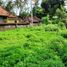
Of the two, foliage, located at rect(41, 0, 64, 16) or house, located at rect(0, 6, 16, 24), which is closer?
house, located at rect(0, 6, 16, 24)

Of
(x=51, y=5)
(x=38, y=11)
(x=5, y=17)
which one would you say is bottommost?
(x=38, y=11)

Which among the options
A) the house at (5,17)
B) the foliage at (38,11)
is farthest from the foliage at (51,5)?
the house at (5,17)

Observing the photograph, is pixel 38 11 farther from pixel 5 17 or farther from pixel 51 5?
pixel 5 17

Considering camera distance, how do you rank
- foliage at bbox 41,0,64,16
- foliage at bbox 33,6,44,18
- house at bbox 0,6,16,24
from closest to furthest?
house at bbox 0,6,16,24, foliage at bbox 41,0,64,16, foliage at bbox 33,6,44,18

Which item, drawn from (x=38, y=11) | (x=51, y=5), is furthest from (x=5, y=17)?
(x=38, y=11)

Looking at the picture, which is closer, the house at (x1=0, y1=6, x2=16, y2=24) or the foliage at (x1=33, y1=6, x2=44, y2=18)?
the house at (x1=0, y1=6, x2=16, y2=24)

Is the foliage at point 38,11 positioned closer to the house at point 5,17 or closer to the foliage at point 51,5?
the foliage at point 51,5

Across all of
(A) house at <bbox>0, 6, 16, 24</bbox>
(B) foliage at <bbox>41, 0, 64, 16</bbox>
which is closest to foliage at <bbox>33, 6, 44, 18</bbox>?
(B) foliage at <bbox>41, 0, 64, 16</bbox>

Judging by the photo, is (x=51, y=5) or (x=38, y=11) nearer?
(x=51, y=5)

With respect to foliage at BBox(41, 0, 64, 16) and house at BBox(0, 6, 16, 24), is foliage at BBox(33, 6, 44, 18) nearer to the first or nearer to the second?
foliage at BBox(41, 0, 64, 16)

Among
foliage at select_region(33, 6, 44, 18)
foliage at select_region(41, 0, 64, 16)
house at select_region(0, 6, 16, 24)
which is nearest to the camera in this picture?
house at select_region(0, 6, 16, 24)

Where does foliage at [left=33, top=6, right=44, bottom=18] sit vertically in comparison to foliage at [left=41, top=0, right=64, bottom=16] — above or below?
below

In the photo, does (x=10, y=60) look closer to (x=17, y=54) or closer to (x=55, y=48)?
(x=17, y=54)

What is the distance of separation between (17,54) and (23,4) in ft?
99.9
